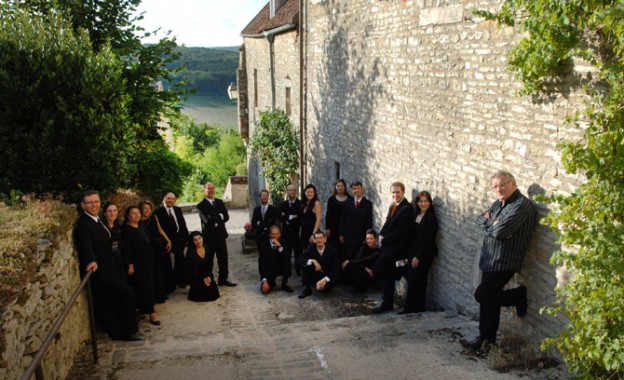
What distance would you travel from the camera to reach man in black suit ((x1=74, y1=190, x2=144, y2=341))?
6.04 m

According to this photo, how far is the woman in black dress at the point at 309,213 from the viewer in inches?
393

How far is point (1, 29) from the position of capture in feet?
24.3

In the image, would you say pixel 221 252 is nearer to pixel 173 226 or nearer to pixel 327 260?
pixel 173 226

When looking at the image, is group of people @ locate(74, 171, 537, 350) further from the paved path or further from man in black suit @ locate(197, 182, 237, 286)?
the paved path

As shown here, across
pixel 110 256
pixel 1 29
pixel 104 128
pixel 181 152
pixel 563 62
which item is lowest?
pixel 181 152

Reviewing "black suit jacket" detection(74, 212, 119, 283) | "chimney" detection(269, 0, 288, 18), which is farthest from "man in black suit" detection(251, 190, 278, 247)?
"chimney" detection(269, 0, 288, 18)

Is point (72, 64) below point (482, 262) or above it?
above

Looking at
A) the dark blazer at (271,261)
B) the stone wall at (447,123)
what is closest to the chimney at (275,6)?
the stone wall at (447,123)

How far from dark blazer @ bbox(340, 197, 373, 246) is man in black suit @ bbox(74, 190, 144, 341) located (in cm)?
391

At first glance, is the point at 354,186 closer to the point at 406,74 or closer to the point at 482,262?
the point at 406,74

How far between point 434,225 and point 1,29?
21.3ft

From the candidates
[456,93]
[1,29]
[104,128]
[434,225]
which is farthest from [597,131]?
[1,29]

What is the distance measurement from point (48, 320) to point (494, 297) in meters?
4.31

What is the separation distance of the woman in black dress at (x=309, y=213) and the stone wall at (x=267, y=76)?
16.2 ft
